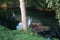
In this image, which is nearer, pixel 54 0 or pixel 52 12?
pixel 54 0

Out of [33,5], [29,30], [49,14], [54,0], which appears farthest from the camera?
[33,5]

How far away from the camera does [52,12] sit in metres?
31.3

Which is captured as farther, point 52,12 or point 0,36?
point 52,12

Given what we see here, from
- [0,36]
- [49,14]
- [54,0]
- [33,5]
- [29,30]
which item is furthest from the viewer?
[33,5]

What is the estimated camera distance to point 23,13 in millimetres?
13648

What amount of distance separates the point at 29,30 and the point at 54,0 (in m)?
4.50

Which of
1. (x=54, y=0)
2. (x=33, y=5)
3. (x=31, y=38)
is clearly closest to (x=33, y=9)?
(x=33, y=5)

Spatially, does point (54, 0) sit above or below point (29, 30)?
above

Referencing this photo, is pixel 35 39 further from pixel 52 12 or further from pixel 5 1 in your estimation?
pixel 5 1

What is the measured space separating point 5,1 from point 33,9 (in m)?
6.25

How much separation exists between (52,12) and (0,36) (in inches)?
830

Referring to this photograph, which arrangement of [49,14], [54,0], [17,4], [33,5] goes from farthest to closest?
1. [17,4]
2. [33,5]
3. [49,14]
4. [54,0]

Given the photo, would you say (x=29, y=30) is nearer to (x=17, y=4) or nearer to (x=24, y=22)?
(x=24, y=22)

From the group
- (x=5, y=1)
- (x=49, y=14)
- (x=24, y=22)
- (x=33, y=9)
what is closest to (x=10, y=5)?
(x=5, y=1)
